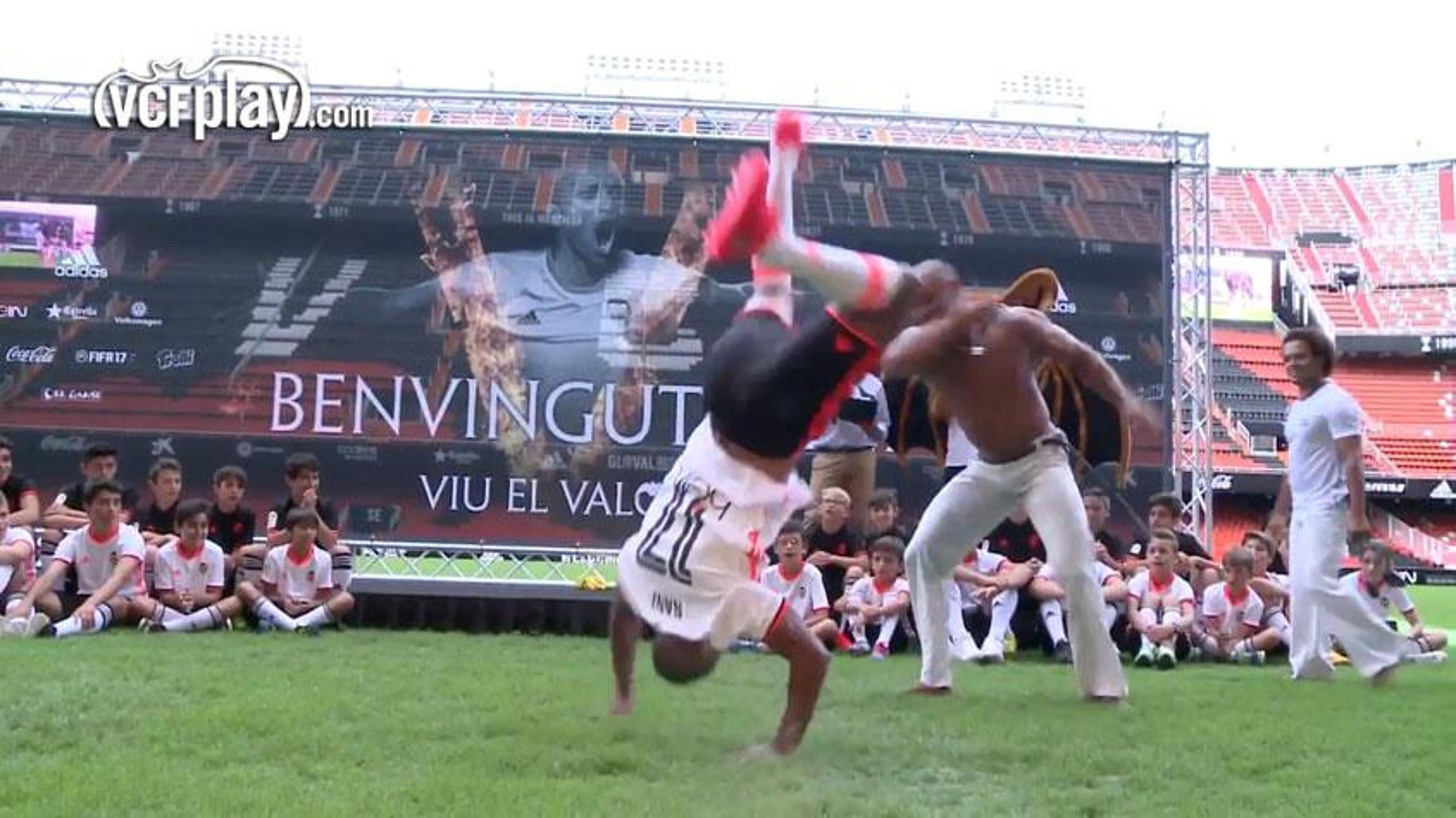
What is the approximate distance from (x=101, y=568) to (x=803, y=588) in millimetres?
3872

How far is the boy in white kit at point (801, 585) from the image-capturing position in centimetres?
793

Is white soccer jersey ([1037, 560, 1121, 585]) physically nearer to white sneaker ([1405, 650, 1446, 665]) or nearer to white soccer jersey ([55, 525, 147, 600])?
white sneaker ([1405, 650, 1446, 665])

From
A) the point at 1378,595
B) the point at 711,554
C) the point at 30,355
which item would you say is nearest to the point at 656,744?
the point at 711,554

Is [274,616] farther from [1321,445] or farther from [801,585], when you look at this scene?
[1321,445]

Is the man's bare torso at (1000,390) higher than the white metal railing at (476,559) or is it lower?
higher

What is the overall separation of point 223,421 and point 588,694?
1115cm

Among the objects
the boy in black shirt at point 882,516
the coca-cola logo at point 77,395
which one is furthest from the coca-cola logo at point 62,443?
the boy in black shirt at point 882,516

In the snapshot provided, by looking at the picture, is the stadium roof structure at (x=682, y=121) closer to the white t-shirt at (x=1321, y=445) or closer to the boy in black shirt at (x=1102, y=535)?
the boy in black shirt at (x=1102, y=535)

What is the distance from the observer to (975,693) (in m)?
5.96

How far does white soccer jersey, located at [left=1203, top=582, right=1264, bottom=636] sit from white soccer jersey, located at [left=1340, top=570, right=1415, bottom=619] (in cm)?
52

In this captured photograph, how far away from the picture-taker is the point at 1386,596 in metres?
8.42

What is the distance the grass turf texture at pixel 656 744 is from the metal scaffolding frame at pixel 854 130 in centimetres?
954

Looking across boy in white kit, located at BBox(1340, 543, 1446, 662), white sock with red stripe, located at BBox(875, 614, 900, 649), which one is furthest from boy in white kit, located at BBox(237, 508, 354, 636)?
boy in white kit, located at BBox(1340, 543, 1446, 662)

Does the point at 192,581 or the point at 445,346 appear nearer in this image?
the point at 192,581
